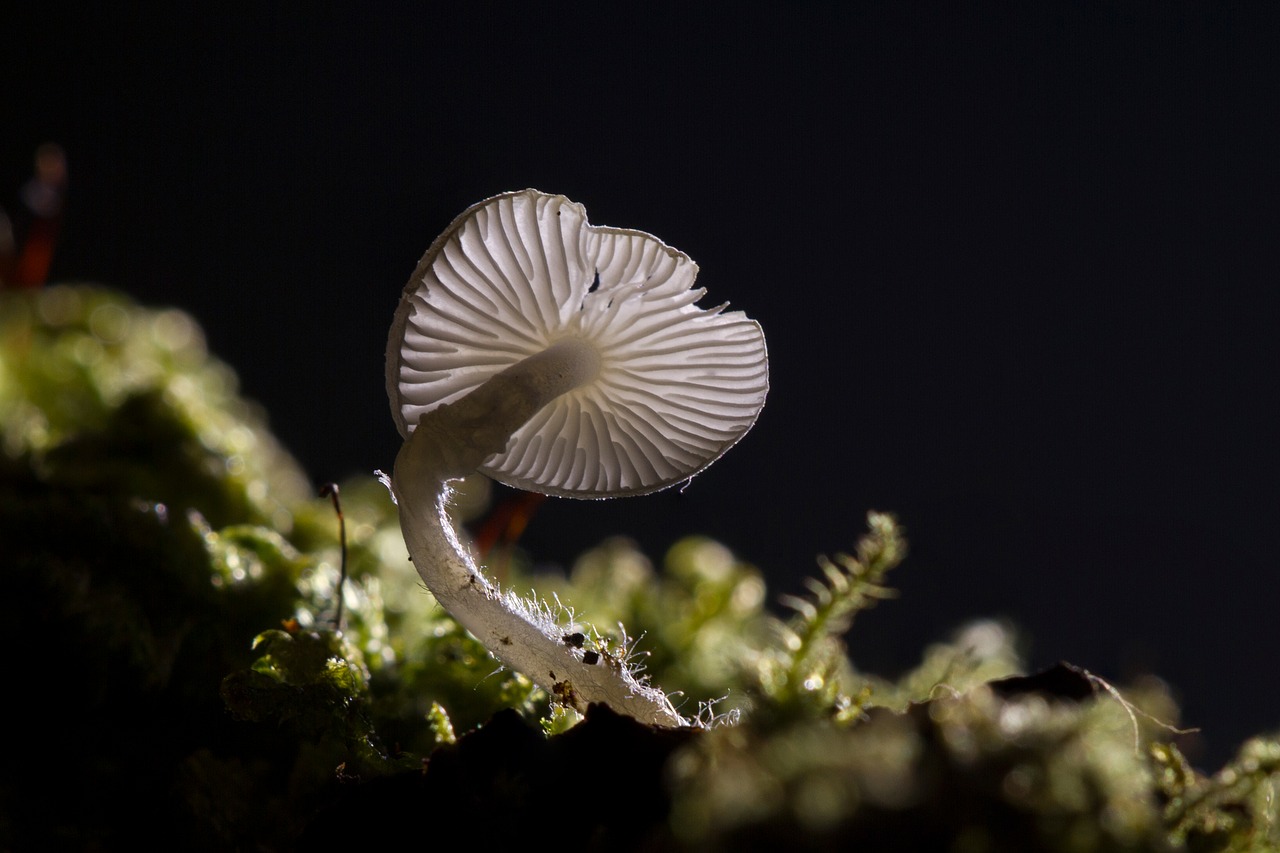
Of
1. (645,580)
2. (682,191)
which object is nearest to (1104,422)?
(682,191)

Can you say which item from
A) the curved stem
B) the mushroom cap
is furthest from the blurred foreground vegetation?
the mushroom cap

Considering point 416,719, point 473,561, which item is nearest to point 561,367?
point 473,561

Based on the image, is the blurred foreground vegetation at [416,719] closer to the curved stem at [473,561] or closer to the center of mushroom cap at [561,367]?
the curved stem at [473,561]

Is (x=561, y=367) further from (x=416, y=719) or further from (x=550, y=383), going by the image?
(x=416, y=719)

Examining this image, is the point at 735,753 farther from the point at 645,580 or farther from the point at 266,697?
the point at 645,580

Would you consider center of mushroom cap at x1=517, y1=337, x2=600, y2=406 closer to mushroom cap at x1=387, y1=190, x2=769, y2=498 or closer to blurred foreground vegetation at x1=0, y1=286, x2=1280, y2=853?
mushroom cap at x1=387, y1=190, x2=769, y2=498

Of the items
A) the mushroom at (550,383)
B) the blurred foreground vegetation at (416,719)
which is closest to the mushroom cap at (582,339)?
the mushroom at (550,383)
